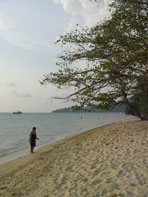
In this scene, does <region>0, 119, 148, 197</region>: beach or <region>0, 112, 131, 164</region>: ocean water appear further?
<region>0, 112, 131, 164</region>: ocean water

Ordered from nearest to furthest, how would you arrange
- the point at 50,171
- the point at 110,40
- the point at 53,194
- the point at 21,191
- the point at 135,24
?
the point at 53,194 → the point at 21,191 → the point at 135,24 → the point at 110,40 → the point at 50,171

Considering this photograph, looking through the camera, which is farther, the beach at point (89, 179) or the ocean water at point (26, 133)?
the ocean water at point (26, 133)

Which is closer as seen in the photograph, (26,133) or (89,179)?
(89,179)

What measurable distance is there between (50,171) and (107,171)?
247 centimetres

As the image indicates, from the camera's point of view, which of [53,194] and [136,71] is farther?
[136,71]

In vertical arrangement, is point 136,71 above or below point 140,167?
above

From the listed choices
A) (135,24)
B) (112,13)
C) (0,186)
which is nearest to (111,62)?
(135,24)

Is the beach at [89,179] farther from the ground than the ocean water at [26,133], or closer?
farther from the ground

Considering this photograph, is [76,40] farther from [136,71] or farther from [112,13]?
[136,71]

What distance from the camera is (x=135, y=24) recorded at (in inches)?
243

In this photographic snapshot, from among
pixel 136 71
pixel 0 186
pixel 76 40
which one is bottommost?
pixel 0 186

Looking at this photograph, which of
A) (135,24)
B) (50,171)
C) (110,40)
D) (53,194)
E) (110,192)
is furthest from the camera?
(50,171)

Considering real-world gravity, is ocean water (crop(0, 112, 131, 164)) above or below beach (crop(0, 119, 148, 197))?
below

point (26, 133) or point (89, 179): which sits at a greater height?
point (89, 179)
